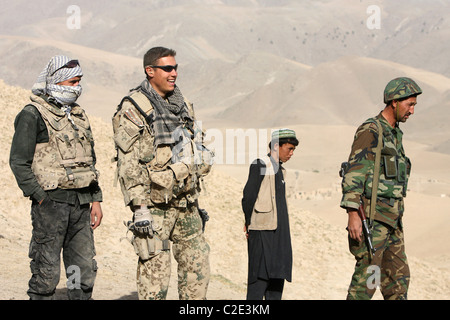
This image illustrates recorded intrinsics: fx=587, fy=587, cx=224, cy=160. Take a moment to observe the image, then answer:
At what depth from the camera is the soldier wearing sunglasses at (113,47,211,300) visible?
402 cm

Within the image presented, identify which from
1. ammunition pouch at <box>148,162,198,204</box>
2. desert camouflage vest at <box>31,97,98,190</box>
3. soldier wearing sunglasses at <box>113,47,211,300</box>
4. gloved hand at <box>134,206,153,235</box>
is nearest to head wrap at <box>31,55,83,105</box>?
desert camouflage vest at <box>31,97,98,190</box>

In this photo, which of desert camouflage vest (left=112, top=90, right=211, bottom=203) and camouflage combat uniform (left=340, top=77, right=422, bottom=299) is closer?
desert camouflage vest (left=112, top=90, right=211, bottom=203)

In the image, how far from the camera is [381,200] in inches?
171

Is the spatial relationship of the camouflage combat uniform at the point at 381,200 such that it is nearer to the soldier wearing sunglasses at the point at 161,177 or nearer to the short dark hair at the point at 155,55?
the soldier wearing sunglasses at the point at 161,177

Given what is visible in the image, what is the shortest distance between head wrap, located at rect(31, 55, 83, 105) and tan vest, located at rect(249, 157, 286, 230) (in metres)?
1.68

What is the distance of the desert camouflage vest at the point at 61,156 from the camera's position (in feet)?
13.6

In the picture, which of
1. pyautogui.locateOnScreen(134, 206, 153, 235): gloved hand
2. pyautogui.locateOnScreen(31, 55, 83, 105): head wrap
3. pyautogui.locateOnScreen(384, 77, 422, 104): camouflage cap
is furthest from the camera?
pyautogui.locateOnScreen(384, 77, 422, 104): camouflage cap

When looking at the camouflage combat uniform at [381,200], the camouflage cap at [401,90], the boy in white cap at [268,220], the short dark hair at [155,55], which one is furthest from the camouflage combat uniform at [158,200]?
the camouflage cap at [401,90]

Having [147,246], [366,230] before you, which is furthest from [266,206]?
[147,246]

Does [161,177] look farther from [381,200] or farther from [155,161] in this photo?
[381,200]

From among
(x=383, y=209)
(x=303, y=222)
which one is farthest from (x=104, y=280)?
(x=303, y=222)

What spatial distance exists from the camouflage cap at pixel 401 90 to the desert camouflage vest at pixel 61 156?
2308 millimetres

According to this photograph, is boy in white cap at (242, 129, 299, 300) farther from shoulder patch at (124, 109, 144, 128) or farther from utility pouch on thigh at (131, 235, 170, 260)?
shoulder patch at (124, 109, 144, 128)

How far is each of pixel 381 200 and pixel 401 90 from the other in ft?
2.76
